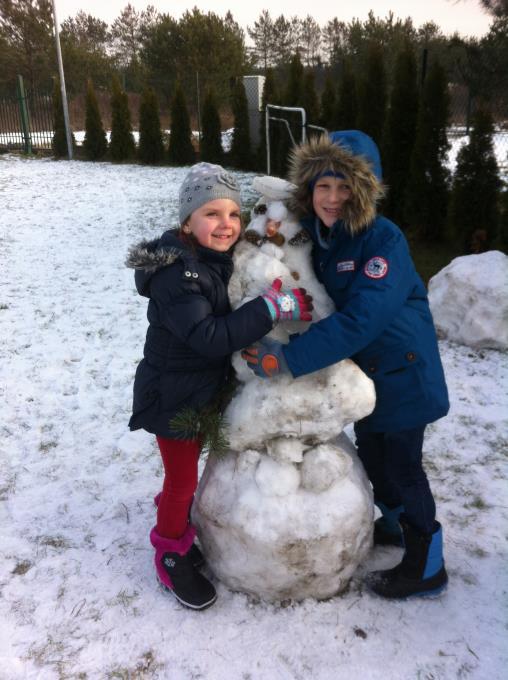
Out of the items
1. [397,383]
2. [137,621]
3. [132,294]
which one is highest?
[397,383]

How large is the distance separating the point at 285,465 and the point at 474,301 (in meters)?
2.98

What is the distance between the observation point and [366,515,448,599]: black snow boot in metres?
2.07

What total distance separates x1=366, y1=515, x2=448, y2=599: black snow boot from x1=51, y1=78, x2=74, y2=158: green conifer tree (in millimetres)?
15650

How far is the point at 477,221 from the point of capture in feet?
19.2

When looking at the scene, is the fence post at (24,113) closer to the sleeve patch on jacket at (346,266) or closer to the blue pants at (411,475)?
the sleeve patch on jacket at (346,266)

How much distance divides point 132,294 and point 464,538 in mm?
4112

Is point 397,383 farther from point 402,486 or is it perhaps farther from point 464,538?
point 464,538

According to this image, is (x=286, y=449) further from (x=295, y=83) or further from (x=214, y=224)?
(x=295, y=83)

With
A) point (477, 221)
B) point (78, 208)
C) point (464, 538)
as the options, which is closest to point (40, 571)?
point (464, 538)

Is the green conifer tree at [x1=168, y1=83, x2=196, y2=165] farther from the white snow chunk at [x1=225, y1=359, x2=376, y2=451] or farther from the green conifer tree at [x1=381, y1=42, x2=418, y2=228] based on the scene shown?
the white snow chunk at [x1=225, y1=359, x2=376, y2=451]

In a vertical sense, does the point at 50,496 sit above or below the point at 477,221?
below

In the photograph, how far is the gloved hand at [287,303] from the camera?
1.71 metres

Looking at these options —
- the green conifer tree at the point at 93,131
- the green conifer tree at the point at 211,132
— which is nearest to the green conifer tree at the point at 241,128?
the green conifer tree at the point at 211,132

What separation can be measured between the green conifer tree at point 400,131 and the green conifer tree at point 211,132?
672cm
